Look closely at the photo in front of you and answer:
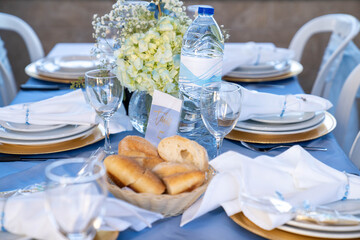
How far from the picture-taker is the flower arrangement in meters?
1.03

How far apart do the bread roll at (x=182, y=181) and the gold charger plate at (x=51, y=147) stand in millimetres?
421

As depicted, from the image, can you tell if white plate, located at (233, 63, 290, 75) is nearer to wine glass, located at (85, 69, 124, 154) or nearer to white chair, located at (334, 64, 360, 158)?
white chair, located at (334, 64, 360, 158)

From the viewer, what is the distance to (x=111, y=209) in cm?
70

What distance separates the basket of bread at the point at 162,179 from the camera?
0.72 metres

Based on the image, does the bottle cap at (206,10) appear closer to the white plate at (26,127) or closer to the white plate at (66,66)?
the white plate at (26,127)

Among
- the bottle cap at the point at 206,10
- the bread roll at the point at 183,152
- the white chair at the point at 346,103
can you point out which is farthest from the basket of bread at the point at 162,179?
the white chair at the point at 346,103

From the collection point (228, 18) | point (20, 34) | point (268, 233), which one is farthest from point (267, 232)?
point (228, 18)

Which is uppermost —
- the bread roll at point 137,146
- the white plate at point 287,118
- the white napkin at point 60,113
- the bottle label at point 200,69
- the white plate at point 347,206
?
the bottle label at point 200,69

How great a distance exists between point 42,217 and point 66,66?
4.17 feet

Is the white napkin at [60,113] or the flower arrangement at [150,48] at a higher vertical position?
the flower arrangement at [150,48]

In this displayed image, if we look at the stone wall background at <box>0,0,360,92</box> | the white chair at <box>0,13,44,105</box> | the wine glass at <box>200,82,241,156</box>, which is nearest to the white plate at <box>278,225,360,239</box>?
the wine glass at <box>200,82,241,156</box>

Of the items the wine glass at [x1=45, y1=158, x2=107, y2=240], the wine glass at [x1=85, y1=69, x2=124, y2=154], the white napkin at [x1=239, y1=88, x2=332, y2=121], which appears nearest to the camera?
the wine glass at [x1=45, y1=158, x2=107, y2=240]

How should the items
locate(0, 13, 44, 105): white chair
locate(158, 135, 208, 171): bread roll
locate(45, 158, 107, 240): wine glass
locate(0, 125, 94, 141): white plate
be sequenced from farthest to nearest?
locate(0, 13, 44, 105): white chair → locate(0, 125, 94, 141): white plate → locate(158, 135, 208, 171): bread roll → locate(45, 158, 107, 240): wine glass

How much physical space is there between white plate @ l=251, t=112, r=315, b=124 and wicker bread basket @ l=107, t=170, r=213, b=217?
479mm
